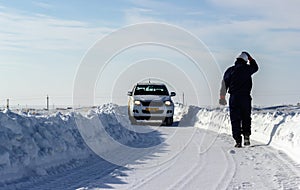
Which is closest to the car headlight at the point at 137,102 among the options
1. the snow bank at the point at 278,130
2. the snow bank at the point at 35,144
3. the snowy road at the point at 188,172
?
the snow bank at the point at 278,130

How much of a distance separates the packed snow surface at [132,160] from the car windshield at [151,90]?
11072mm

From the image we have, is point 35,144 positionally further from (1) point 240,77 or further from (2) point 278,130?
(2) point 278,130

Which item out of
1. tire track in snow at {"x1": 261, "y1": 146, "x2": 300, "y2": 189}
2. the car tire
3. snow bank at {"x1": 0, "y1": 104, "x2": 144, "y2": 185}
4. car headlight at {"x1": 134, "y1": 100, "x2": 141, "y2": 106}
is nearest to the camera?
tire track in snow at {"x1": 261, "y1": 146, "x2": 300, "y2": 189}

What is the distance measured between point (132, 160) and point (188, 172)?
2.15 m

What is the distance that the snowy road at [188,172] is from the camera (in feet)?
26.3

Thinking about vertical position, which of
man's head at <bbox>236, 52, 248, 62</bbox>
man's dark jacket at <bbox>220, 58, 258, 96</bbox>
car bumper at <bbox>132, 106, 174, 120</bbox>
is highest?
man's head at <bbox>236, 52, 248, 62</bbox>

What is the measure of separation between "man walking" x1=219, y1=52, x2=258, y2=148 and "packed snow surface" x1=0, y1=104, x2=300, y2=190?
620 mm

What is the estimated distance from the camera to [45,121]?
11.3 metres

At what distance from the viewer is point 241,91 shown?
45.5 ft

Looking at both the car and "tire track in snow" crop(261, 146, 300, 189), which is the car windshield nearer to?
the car

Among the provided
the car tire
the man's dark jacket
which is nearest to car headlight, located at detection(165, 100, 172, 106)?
the car tire

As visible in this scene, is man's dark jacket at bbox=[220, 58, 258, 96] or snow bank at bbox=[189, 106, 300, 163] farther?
man's dark jacket at bbox=[220, 58, 258, 96]

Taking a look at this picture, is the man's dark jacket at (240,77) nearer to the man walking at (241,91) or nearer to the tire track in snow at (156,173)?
the man walking at (241,91)

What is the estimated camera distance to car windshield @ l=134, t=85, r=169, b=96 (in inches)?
1023
